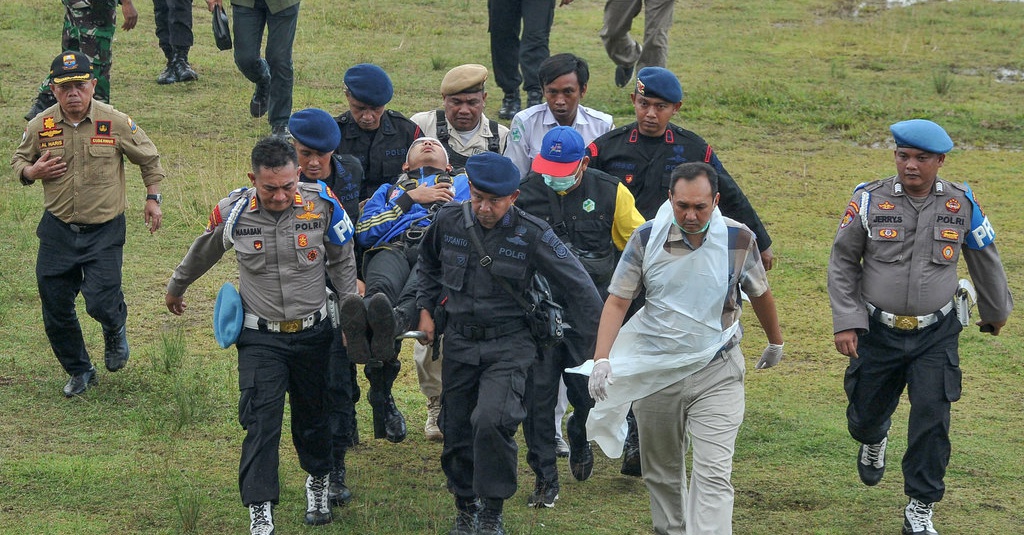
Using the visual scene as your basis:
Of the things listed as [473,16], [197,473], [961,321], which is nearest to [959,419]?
[961,321]

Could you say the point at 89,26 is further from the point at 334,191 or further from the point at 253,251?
the point at 253,251

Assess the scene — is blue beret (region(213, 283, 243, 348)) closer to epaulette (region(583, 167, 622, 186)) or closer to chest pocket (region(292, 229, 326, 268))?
chest pocket (region(292, 229, 326, 268))

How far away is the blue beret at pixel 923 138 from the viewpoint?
6.62 meters

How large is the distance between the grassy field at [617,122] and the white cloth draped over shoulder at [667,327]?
932mm

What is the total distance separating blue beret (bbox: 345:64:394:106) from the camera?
7.68 meters

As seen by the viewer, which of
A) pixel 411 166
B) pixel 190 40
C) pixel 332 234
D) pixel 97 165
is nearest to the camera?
pixel 332 234

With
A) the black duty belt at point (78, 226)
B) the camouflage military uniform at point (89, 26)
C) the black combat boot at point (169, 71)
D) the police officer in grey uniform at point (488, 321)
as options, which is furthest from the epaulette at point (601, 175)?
the black combat boot at point (169, 71)

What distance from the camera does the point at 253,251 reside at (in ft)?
20.6

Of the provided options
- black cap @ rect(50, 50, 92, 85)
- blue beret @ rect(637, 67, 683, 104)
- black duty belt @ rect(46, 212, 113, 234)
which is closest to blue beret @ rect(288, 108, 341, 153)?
blue beret @ rect(637, 67, 683, 104)

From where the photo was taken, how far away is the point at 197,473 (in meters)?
7.29

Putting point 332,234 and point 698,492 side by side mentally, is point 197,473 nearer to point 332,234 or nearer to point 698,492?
point 332,234

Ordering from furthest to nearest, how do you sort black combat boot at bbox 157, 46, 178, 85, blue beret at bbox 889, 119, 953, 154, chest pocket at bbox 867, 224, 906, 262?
black combat boot at bbox 157, 46, 178, 85
chest pocket at bbox 867, 224, 906, 262
blue beret at bbox 889, 119, 953, 154

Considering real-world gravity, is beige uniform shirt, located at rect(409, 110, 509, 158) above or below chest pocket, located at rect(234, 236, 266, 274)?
above

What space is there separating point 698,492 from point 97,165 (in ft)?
14.9
